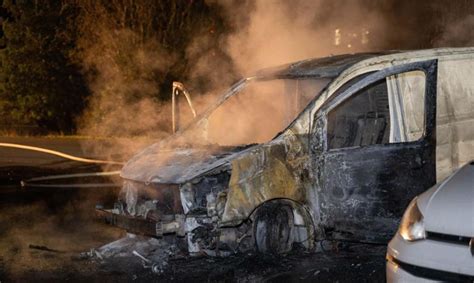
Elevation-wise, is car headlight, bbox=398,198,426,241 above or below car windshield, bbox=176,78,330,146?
below

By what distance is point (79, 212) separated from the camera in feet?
30.6

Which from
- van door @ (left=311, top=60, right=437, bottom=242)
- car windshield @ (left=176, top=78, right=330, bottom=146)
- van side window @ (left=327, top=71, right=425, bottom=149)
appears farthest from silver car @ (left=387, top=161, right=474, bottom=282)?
car windshield @ (left=176, top=78, right=330, bottom=146)

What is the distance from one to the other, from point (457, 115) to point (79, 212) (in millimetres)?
5115

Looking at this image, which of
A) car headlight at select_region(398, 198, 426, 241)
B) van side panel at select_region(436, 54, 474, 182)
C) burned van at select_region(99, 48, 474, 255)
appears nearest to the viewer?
car headlight at select_region(398, 198, 426, 241)

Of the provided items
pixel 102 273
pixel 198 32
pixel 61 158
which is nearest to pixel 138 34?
pixel 198 32

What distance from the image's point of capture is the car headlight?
441 cm

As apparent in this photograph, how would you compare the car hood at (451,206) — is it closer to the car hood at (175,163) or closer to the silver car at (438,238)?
the silver car at (438,238)

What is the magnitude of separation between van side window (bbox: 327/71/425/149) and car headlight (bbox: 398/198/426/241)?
78.6 inches

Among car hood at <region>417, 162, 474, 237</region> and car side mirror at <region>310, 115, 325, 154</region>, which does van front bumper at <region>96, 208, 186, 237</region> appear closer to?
car side mirror at <region>310, 115, 325, 154</region>

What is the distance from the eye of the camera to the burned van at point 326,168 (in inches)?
244

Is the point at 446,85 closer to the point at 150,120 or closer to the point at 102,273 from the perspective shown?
the point at 102,273

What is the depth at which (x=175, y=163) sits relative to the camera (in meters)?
6.64

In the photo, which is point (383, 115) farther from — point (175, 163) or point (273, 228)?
point (175, 163)

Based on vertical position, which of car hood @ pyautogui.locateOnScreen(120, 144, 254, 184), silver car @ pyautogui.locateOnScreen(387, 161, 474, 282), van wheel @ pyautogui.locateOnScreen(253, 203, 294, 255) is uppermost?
car hood @ pyautogui.locateOnScreen(120, 144, 254, 184)
